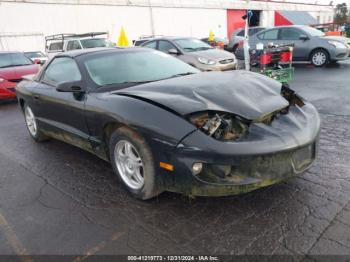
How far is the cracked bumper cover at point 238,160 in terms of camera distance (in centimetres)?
245

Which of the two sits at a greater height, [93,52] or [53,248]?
[93,52]

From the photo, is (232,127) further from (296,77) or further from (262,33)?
(262,33)

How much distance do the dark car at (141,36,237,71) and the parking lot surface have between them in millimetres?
5923

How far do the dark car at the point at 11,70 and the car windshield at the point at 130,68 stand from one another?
5.38 metres

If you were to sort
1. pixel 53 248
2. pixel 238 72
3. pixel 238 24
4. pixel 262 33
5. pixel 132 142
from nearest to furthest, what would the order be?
pixel 53 248, pixel 132 142, pixel 238 72, pixel 262 33, pixel 238 24

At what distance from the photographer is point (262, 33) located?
13086 mm

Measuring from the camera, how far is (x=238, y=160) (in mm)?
2436

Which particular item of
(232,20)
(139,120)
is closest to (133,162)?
(139,120)

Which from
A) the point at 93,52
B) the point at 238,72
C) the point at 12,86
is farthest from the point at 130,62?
the point at 12,86

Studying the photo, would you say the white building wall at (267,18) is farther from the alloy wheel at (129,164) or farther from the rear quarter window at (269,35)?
the alloy wheel at (129,164)

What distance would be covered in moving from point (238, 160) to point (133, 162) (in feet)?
3.53

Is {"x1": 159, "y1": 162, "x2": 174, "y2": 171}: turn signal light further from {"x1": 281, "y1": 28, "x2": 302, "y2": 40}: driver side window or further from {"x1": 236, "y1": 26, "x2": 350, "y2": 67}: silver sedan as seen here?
{"x1": 281, "y1": 28, "x2": 302, "y2": 40}: driver side window

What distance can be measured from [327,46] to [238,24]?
26.5 meters

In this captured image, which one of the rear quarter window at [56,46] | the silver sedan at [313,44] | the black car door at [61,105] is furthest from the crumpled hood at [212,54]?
the rear quarter window at [56,46]
